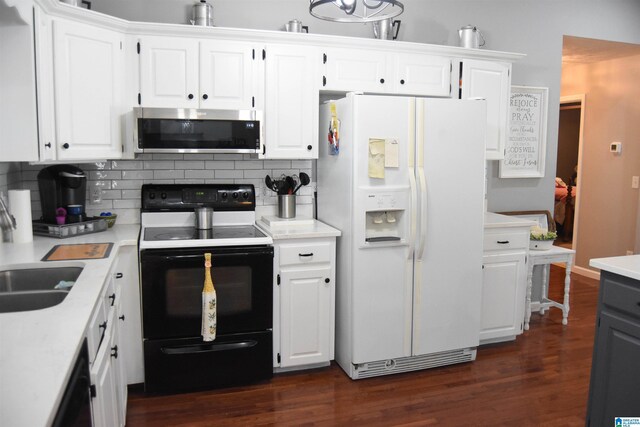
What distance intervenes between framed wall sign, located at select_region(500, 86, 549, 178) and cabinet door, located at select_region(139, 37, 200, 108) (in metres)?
2.69

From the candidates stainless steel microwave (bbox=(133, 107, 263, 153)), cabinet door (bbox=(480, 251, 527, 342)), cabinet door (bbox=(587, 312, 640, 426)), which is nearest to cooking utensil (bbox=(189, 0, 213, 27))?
stainless steel microwave (bbox=(133, 107, 263, 153))

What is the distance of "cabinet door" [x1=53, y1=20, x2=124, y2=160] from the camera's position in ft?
9.18

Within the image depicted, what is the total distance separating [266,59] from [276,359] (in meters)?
1.89

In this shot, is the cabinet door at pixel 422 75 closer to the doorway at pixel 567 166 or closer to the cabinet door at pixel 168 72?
the cabinet door at pixel 168 72

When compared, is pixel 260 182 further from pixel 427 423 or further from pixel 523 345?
pixel 523 345

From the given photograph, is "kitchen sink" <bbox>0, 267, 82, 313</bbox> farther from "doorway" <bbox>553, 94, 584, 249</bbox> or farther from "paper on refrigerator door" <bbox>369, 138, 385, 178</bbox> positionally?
"doorway" <bbox>553, 94, 584, 249</bbox>

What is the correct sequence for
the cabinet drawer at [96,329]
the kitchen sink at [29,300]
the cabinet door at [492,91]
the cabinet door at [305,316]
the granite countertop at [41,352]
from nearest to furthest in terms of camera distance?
1. the granite countertop at [41,352]
2. the cabinet drawer at [96,329]
3. the kitchen sink at [29,300]
4. the cabinet door at [305,316]
5. the cabinet door at [492,91]

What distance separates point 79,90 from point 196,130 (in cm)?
66

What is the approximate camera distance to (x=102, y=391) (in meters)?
1.81

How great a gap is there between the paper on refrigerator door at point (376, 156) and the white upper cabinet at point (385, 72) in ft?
2.10

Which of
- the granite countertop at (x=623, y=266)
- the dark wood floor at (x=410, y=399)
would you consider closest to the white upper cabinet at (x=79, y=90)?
the dark wood floor at (x=410, y=399)

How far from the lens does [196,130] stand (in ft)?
10.3

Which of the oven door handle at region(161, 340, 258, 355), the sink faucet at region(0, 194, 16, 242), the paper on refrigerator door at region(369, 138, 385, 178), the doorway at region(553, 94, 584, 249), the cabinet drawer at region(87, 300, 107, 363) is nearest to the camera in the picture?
the cabinet drawer at region(87, 300, 107, 363)

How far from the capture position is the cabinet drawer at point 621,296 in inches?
82.7
